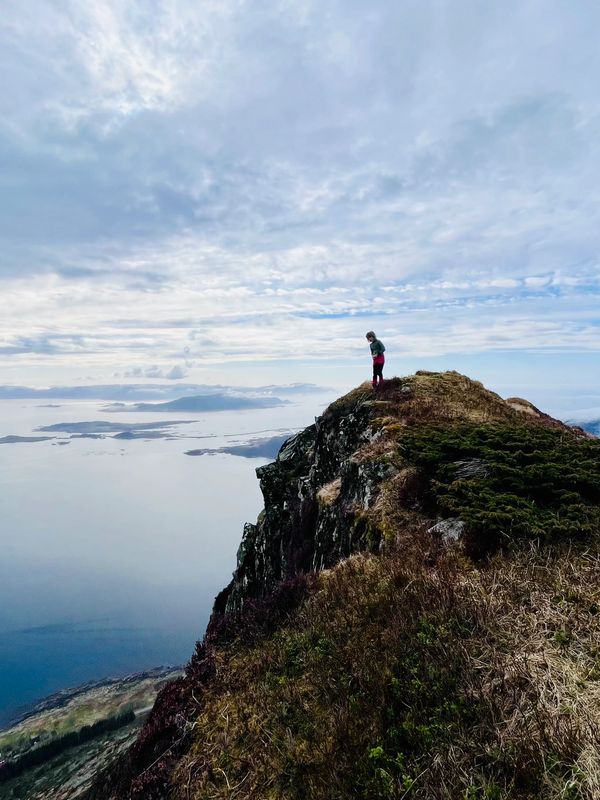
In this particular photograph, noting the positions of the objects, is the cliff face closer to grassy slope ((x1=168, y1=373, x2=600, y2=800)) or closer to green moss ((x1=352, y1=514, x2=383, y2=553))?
green moss ((x1=352, y1=514, x2=383, y2=553))

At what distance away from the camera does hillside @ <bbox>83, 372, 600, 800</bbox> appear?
13.9ft

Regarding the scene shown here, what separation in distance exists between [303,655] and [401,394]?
15.2 meters

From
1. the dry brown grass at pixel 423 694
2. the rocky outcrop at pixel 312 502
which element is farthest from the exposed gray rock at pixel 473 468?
the dry brown grass at pixel 423 694

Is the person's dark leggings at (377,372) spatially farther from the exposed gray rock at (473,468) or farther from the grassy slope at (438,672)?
the grassy slope at (438,672)

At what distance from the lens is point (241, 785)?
5.15 metres

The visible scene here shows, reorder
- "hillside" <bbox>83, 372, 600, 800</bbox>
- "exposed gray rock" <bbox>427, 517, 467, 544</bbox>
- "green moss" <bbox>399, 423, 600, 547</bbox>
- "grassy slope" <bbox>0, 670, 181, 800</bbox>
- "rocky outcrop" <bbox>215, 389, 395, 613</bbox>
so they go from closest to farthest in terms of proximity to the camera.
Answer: "hillside" <bbox>83, 372, 600, 800</bbox>, "green moss" <bbox>399, 423, 600, 547</bbox>, "exposed gray rock" <bbox>427, 517, 467, 544</bbox>, "rocky outcrop" <bbox>215, 389, 395, 613</bbox>, "grassy slope" <bbox>0, 670, 181, 800</bbox>

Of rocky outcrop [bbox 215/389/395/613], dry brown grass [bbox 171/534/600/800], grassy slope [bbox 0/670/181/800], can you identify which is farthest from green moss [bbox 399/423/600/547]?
grassy slope [bbox 0/670/181/800]

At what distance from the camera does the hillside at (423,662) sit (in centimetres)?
424

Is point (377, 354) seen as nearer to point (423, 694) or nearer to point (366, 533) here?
point (366, 533)

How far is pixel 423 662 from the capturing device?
5.46 metres

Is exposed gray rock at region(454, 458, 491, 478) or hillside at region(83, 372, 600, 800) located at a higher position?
exposed gray rock at region(454, 458, 491, 478)

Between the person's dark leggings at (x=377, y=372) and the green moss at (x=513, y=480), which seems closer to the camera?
the green moss at (x=513, y=480)

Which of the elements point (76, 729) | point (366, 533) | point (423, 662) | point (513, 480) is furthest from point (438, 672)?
point (76, 729)

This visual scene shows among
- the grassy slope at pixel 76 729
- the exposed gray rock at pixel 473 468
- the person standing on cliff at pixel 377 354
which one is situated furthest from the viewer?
the grassy slope at pixel 76 729
